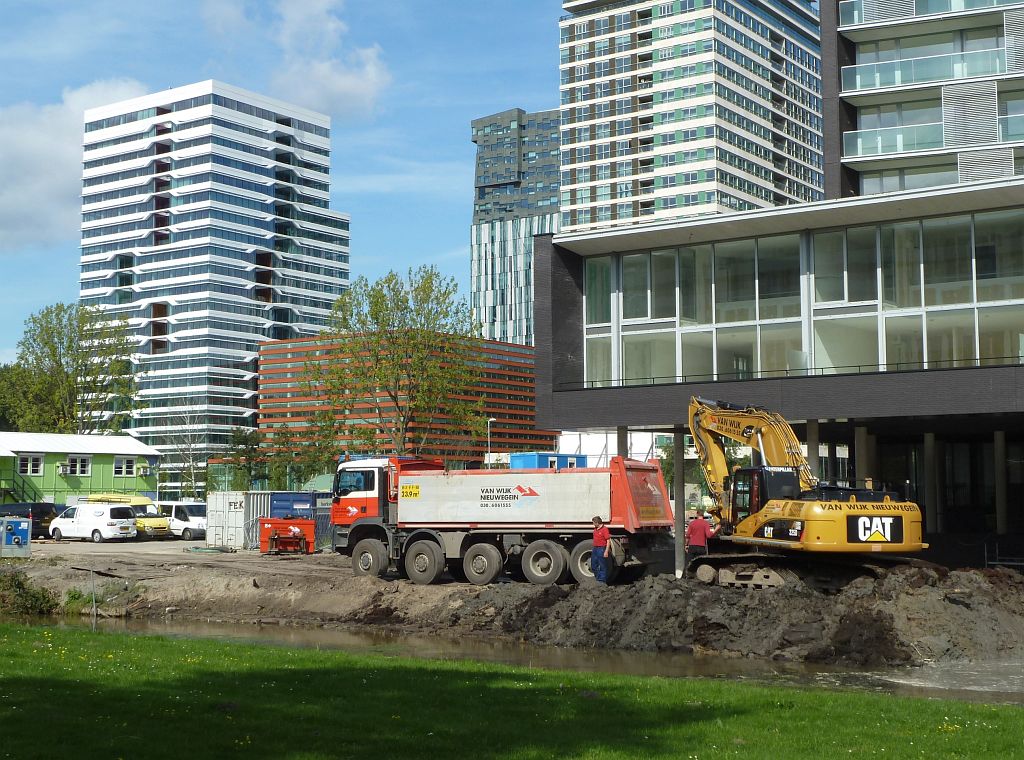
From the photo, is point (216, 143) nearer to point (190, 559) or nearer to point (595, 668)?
point (190, 559)

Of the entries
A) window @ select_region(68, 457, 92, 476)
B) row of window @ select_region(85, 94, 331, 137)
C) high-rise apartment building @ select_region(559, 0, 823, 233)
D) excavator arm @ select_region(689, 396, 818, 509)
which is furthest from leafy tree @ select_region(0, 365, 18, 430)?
row of window @ select_region(85, 94, 331, 137)

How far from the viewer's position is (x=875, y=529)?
82.4 ft

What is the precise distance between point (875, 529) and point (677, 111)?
9973 centimetres

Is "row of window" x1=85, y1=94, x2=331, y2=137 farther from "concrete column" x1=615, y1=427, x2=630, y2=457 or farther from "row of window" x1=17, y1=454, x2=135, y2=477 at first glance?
"concrete column" x1=615, y1=427, x2=630, y2=457

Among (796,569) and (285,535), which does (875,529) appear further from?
(285,535)

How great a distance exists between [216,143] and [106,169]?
22.9 meters

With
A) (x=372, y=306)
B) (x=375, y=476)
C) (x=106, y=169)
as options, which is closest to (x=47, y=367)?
(x=372, y=306)

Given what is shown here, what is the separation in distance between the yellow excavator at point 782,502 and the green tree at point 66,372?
218ft

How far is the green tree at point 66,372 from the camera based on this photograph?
84562 millimetres

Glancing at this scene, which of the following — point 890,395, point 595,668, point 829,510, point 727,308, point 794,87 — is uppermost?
point 794,87

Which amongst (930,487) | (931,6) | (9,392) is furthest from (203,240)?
(930,487)

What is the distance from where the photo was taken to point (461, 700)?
13.8 metres

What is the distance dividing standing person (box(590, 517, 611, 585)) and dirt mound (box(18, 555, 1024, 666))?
804 mm

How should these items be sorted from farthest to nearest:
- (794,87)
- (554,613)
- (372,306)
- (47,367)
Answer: (794,87) → (47,367) → (372,306) → (554,613)
